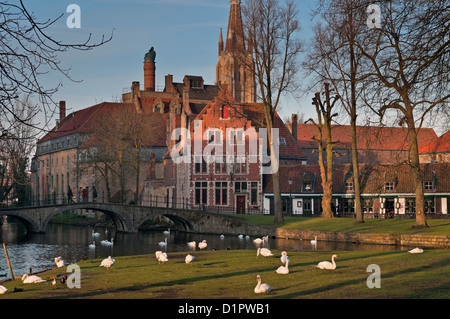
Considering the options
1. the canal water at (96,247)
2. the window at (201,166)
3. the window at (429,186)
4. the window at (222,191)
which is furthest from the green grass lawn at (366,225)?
the window at (201,166)

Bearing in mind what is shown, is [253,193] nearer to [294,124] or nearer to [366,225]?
[294,124]

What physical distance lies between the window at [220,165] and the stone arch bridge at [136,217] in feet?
22.2

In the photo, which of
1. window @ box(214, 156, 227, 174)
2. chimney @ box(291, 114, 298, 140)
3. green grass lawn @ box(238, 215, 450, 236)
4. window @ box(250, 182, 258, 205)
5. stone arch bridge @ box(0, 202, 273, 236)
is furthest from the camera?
chimney @ box(291, 114, 298, 140)

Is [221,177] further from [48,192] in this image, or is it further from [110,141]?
[48,192]

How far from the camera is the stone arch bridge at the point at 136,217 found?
49.4 meters

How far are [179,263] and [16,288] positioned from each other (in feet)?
23.3

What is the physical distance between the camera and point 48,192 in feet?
319

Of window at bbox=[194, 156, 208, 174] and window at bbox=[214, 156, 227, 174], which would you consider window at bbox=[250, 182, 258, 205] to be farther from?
window at bbox=[194, 156, 208, 174]

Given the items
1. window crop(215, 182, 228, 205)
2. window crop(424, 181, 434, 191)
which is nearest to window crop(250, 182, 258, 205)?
window crop(215, 182, 228, 205)

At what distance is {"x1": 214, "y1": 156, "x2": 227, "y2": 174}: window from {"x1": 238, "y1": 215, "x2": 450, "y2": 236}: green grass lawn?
13.5m

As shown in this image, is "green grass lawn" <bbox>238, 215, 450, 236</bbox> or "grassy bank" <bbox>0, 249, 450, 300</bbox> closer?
"grassy bank" <bbox>0, 249, 450, 300</bbox>

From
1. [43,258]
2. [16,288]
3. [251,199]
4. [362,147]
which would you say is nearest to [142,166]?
[251,199]

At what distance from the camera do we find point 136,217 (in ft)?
184

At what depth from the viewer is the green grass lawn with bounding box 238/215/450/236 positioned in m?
33.8
